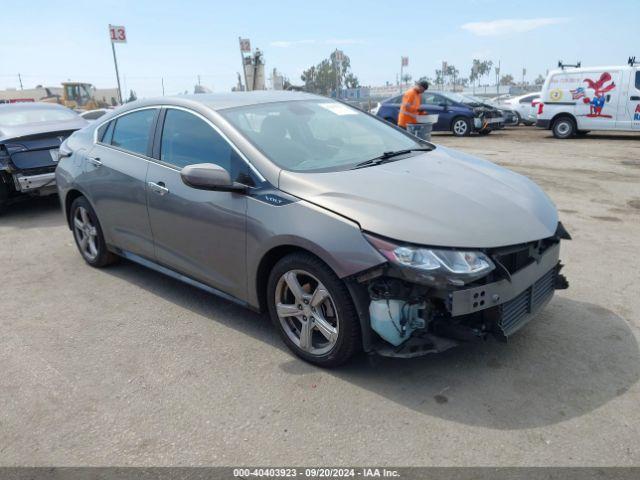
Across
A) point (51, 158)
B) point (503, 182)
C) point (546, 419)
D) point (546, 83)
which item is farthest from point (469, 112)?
point (546, 419)

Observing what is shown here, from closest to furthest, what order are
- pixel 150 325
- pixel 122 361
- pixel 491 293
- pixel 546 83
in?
pixel 491 293 → pixel 122 361 → pixel 150 325 → pixel 546 83

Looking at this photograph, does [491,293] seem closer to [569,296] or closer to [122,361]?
[569,296]

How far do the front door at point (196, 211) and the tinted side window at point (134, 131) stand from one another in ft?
0.77

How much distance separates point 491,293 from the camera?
9.25 feet

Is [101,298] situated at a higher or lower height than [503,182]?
lower

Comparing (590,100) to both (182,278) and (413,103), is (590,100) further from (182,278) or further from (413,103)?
(182,278)

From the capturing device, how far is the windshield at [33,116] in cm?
799

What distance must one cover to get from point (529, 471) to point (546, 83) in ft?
51.2

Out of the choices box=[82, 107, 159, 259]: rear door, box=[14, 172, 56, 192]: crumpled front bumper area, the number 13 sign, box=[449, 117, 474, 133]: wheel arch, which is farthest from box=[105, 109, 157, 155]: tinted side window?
box=[449, 117, 474, 133]: wheel arch

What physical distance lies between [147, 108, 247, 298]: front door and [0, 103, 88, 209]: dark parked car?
154 inches

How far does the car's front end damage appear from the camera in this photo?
2.74 m

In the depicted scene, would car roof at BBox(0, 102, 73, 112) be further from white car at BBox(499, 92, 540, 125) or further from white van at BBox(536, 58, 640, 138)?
white car at BBox(499, 92, 540, 125)

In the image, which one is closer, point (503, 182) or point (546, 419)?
point (546, 419)

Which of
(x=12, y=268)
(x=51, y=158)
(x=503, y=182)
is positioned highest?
(x=503, y=182)
